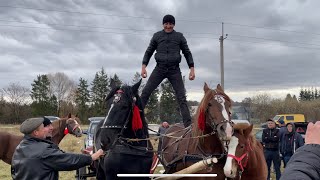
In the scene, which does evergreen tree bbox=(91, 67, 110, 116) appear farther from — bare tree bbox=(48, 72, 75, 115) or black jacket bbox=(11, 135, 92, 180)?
black jacket bbox=(11, 135, 92, 180)

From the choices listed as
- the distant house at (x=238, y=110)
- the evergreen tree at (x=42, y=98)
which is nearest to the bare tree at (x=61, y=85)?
the evergreen tree at (x=42, y=98)

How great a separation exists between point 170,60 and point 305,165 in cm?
472

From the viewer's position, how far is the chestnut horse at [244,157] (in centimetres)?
454

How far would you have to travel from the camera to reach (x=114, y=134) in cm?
507

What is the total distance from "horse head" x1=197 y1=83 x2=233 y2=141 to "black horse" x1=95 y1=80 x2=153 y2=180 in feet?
3.37

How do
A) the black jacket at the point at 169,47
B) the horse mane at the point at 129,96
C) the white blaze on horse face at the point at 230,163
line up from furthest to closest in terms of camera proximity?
the black jacket at the point at 169,47
the horse mane at the point at 129,96
the white blaze on horse face at the point at 230,163

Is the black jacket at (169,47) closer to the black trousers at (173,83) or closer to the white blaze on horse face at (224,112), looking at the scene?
the black trousers at (173,83)

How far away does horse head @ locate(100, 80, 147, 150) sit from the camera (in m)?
5.03

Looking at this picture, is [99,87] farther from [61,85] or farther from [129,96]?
[129,96]

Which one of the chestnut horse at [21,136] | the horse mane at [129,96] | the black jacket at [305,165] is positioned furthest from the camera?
the chestnut horse at [21,136]

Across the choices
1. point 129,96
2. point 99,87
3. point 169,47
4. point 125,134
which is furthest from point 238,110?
point 99,87

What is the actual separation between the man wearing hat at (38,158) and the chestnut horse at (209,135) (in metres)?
1.66

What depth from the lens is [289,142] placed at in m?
12.2

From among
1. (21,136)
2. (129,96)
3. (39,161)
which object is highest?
(129,96)
